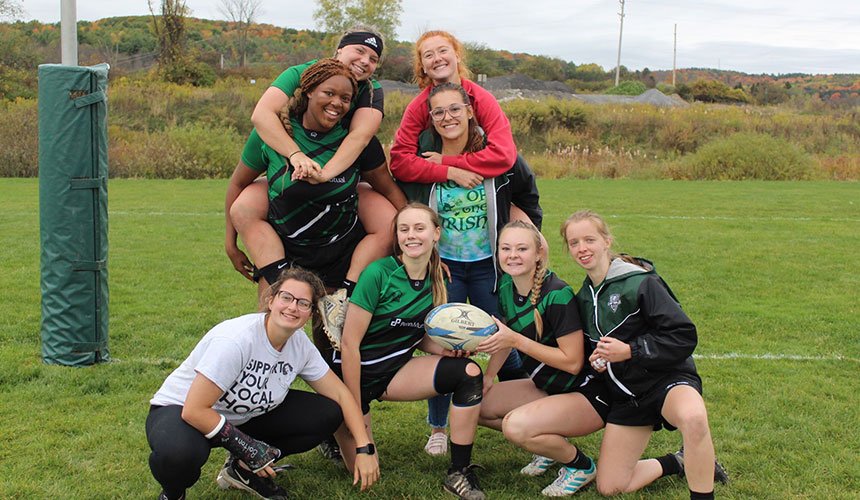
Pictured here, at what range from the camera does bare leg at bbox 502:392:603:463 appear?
3.36m

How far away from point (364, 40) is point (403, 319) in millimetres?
1356

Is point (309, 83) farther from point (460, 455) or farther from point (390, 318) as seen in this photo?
point (460, 455)

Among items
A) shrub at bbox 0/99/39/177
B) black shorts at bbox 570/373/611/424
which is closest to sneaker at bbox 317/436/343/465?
black shorts at bbox 570/373/611/424

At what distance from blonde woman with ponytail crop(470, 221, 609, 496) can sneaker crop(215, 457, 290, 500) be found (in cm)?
107

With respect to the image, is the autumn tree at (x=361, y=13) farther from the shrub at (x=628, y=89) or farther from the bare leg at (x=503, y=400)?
the bare leg at (x=503, y=400)

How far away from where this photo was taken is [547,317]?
3.41 m

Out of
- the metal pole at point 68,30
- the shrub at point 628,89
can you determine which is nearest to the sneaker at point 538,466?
Answer: the metal pole at point 68,30

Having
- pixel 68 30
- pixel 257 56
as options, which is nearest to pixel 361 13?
pixel 257 56

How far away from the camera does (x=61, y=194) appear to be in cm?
476

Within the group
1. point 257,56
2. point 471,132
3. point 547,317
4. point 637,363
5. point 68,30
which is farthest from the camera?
point 257,56

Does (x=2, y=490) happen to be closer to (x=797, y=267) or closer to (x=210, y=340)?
(x=210, y=340)

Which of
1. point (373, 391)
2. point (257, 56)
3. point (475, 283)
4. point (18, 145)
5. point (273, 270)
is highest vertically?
point (257, 56)

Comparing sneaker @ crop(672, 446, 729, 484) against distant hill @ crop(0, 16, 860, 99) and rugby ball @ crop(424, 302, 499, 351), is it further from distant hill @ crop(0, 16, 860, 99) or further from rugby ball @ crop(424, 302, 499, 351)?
distant hill @ crop(0, 16, 860, 99)

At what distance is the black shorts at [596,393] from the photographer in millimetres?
3447
